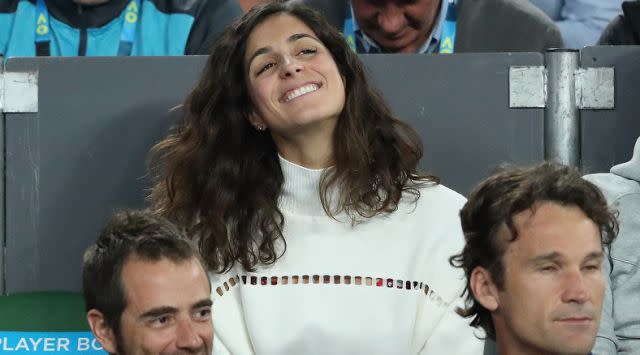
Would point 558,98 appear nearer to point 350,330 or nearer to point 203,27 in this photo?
point 350,330

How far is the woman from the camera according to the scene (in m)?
3.07

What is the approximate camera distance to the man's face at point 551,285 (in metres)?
2.22

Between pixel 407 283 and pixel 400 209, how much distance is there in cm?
20

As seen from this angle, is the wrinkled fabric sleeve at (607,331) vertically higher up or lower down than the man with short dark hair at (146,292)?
lower down

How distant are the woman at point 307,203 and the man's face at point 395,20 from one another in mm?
759

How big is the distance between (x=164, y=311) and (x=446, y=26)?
6.59 ft

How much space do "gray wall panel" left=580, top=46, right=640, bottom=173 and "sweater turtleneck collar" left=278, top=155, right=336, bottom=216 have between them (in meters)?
0.76

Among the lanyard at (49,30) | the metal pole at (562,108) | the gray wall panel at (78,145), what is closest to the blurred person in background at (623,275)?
the metal pole at (562,108)

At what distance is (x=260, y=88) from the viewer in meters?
3.30

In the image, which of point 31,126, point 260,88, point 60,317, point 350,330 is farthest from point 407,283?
point 31,126

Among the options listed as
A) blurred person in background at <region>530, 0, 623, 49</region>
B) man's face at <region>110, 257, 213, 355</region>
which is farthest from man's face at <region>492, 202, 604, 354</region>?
blurred person in background at <region>530, 0, 623, 49</region>

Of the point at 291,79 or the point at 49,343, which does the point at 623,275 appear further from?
the point at 49,343

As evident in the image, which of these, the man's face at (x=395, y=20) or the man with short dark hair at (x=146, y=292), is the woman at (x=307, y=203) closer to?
the man with short dark hair at (x=146, y=292)

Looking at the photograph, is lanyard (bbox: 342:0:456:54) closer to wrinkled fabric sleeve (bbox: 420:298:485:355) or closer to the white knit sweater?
the white knit sweater
